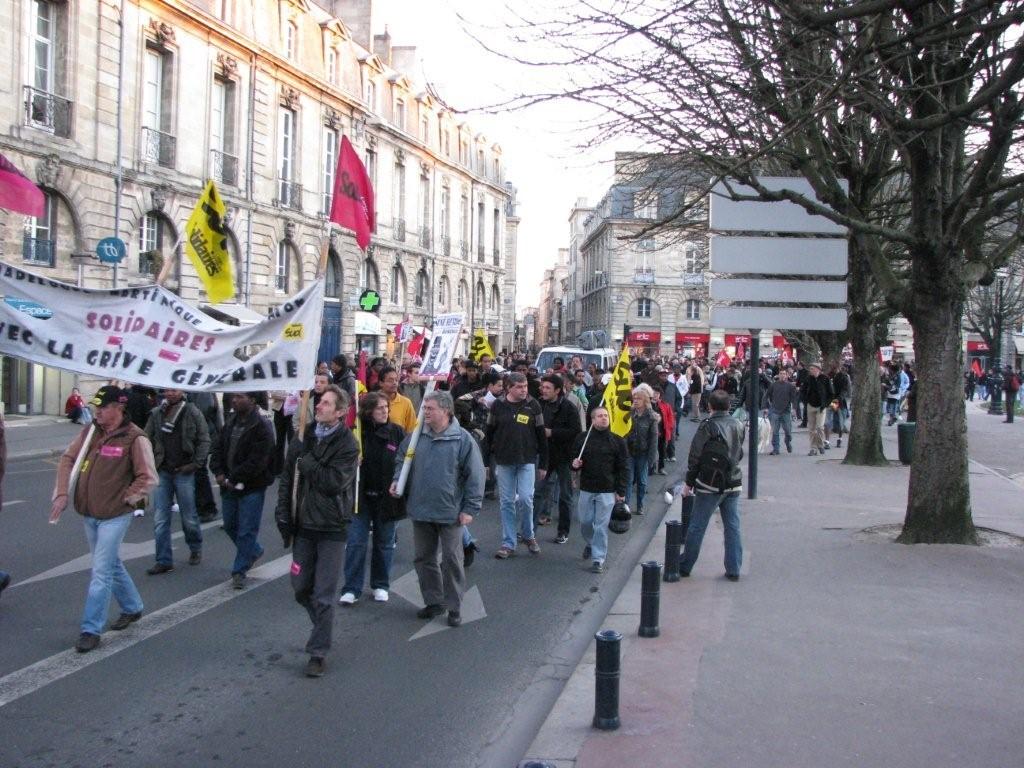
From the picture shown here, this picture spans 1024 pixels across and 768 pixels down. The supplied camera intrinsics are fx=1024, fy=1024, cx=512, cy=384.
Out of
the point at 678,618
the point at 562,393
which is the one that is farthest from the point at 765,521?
the point at 678,618

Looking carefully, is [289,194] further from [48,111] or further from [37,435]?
[37,435]

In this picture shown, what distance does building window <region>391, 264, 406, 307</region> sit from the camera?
44.6 m

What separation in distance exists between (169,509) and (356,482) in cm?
216

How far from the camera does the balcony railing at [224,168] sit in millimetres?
30547

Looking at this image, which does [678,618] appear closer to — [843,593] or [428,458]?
[843,593]

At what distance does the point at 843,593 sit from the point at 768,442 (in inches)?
503

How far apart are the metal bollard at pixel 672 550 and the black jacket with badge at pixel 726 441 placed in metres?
0.38

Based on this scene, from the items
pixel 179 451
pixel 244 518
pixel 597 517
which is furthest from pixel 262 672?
pixel 597 517

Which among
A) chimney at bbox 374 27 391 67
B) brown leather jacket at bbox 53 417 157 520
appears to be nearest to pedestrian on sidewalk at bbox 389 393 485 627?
brown leather jacket at bbox 53 417 157 520

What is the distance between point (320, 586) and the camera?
591cm

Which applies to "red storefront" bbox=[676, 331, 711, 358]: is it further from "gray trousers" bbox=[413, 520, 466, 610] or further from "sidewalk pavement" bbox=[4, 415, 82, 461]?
"gray trousers" bbox=[413, 520, 466, 610]

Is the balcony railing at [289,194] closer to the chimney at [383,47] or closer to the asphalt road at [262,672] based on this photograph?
the chimney at [383,47]

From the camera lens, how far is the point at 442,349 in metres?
10.4

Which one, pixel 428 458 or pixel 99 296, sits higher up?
pixel 99 296
